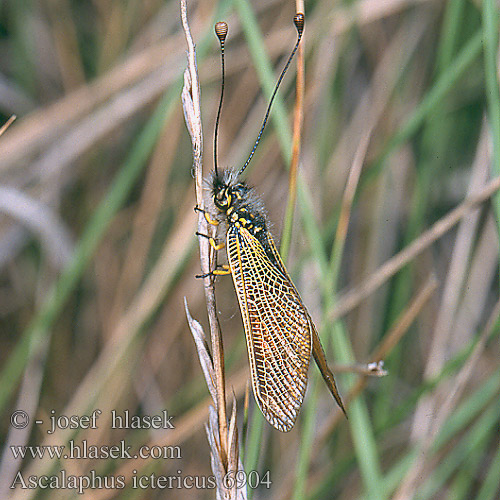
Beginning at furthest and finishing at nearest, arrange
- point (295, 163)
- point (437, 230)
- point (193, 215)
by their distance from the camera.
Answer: point (193, 215) → point (437, 230) → point (295, 163)

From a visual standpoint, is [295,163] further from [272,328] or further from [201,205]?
[272,328]

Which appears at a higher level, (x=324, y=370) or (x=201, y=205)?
(x=201, y=205)

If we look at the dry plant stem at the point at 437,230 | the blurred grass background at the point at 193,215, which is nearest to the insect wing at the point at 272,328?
the dry plant stem at the point at 437,230

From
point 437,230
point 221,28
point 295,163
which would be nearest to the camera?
point 221,28

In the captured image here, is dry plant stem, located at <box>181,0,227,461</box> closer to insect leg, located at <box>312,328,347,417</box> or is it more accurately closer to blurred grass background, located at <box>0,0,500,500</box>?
insect leg, located at <box>312,328,347,417</box>

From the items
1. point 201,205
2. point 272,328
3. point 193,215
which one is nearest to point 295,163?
point 201,205

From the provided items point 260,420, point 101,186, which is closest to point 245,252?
point 260,420
